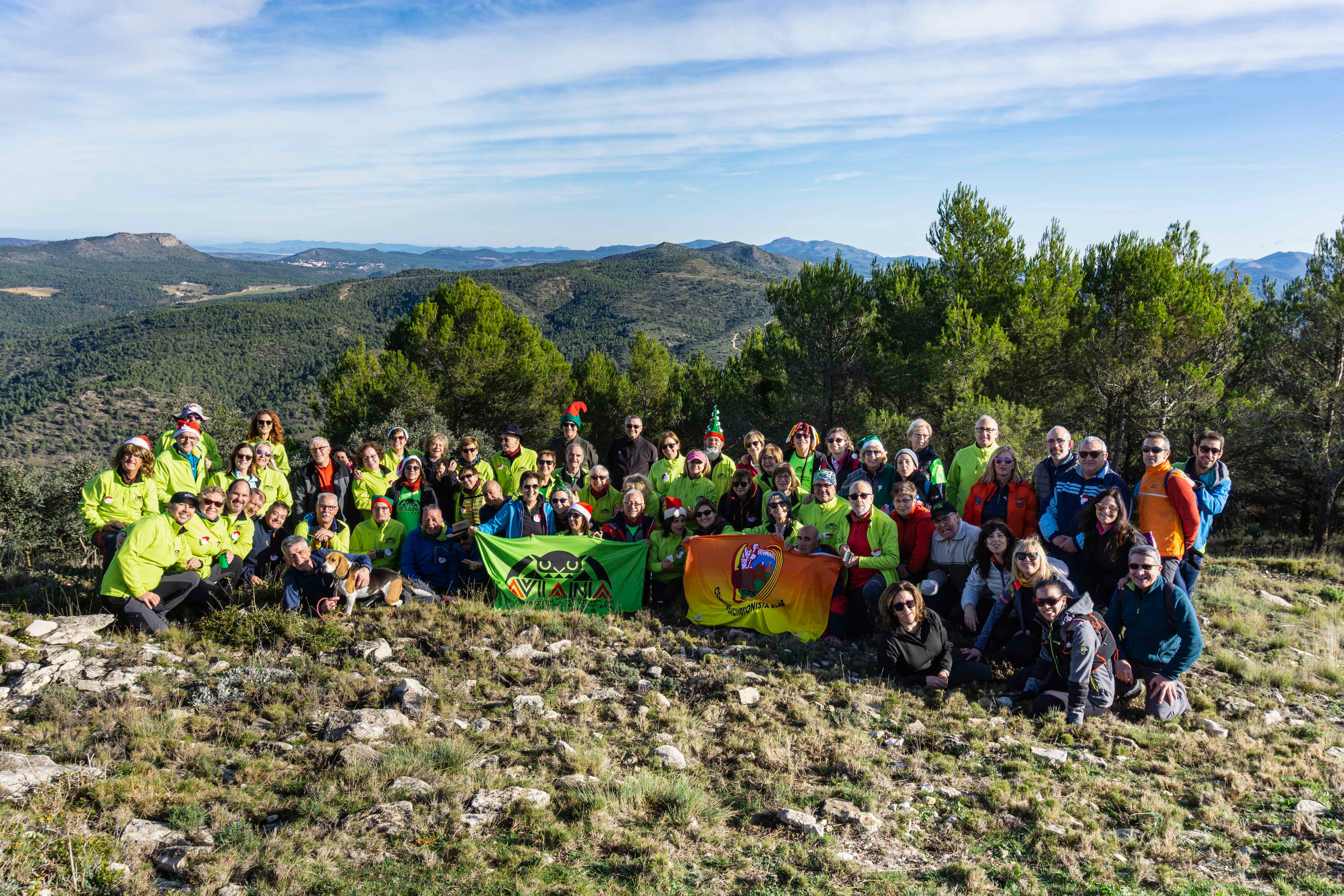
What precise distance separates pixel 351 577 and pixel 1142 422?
17.7 m

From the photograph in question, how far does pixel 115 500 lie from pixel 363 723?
449cm

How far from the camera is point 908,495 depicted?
7.47 m

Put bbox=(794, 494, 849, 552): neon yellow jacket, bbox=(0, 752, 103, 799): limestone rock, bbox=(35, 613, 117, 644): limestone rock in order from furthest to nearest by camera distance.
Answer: bbox=(794, 494, 849, 552): neon yellow jacket → bbox=(35, 613, 117, 644): limestone rock → bbox=(0, 752, 103, 799): limestone rock

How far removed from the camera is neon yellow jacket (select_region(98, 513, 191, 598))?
23.1ft

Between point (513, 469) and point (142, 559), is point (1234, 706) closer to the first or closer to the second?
point (513, 469)

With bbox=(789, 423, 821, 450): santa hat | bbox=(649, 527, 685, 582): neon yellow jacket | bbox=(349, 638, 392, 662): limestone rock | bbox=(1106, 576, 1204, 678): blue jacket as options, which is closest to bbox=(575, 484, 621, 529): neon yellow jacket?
bbox=(649, 527, 685, 582): neon yellow jacket

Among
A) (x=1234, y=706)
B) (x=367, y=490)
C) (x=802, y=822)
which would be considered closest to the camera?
(x=802, y=822)

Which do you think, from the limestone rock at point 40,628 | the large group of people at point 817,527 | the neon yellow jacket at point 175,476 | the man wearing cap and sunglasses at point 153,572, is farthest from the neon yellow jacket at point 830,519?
the limestone rock at point 40,628

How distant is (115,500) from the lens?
7672 mm

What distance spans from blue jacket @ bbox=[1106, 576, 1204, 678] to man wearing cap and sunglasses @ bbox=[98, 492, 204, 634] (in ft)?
28.5

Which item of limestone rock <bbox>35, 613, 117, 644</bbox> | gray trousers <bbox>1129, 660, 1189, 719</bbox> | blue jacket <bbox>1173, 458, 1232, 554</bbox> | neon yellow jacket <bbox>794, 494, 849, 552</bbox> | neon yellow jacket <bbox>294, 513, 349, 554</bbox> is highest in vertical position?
blue jacket <bbox>1173, 458, 1232, 554</bbox>

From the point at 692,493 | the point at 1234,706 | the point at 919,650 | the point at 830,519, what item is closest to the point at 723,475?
the point at 692,493

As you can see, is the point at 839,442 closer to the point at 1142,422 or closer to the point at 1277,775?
the point at 1277,775

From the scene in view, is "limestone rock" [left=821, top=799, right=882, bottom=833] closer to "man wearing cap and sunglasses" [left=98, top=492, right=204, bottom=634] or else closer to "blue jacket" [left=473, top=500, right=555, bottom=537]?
"blue jacket" [left=473, top=500, right=555, bottom=537]
